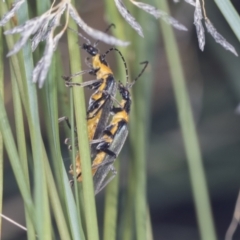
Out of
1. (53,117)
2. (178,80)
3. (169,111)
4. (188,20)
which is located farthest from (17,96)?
(169,111)

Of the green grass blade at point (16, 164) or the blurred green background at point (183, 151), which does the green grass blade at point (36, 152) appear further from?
the blurred green background at point (183, 151)

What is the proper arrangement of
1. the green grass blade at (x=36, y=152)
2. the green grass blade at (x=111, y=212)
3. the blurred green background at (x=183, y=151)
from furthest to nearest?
the blurred green background at (x=183, y=151)
the green grass blade at (x=111, y=212)
the green grass blade at (x=36, y=152)

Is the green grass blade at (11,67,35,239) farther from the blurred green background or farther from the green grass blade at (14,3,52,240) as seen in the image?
the blurred green background

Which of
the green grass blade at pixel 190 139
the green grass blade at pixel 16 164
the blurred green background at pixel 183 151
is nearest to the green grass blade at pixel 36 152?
the green grass blade at pixel 16 164

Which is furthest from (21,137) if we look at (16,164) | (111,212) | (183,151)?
(183,151)

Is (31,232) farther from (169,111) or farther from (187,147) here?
(169,111)

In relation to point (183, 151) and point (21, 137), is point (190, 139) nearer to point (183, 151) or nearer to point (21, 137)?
point (21, 137)
